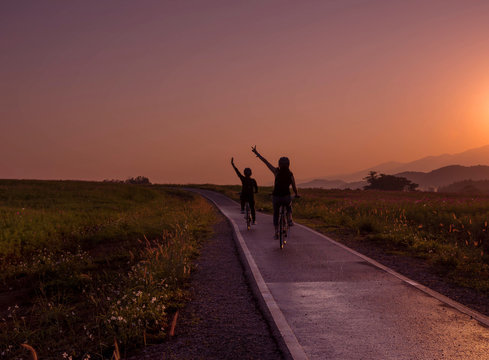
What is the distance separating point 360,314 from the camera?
227 inches

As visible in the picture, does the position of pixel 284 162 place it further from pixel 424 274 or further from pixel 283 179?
pixel 424 274

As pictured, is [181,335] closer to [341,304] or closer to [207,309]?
[207,309]

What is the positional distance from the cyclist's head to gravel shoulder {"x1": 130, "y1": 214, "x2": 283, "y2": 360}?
381 centimetres

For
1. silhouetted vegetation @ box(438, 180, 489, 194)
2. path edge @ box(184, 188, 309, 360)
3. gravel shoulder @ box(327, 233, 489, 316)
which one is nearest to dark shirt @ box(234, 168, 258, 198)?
gravel shoulder @ box(327, 233, 489, 316)

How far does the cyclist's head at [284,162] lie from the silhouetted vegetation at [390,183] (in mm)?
85084

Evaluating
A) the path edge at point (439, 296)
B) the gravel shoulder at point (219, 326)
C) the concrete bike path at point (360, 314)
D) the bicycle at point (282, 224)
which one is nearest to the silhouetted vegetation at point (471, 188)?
the bicycle at point (282, 224)

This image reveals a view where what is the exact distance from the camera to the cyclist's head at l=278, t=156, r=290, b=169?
11281 mm

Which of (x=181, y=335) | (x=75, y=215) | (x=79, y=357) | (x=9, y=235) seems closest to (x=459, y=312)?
(x=181, y=335)

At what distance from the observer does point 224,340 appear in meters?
4.89

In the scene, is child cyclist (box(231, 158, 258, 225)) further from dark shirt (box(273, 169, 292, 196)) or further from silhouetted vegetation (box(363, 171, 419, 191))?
silhouetted vegetation (box(363, 171, 419, 191))

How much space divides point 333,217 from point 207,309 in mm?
14502

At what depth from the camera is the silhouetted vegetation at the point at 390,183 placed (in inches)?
3639

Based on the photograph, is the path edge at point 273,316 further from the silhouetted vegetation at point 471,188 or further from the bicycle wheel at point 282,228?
the silhouetted vegetation at point 471,188

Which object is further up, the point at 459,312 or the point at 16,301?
the point at 459,312
